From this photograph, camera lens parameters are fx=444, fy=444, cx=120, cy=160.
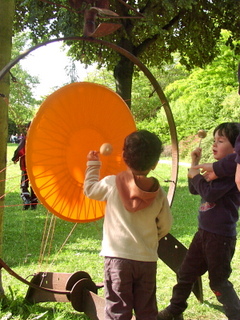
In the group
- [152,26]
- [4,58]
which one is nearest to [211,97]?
[152,26]

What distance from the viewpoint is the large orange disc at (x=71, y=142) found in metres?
2.63

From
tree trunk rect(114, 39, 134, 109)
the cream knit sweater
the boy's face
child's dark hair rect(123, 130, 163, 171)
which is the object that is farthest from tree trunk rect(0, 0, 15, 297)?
tree trunk rect(114, 39, 134, 109)

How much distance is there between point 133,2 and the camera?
877cm

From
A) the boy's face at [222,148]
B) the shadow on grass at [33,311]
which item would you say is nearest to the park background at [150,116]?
the shadow on grass at [33,311]

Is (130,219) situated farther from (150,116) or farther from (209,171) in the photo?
(150,116)

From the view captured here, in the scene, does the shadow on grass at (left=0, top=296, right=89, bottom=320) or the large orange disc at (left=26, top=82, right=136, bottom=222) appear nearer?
the large orange disc at (left=26, top=82, right=136, bottom=222)

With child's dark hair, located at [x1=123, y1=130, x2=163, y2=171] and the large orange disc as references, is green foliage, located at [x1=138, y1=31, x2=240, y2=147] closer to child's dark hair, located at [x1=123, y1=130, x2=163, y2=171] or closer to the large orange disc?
the large orange disc

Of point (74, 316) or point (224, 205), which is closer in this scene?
point (224, 205)

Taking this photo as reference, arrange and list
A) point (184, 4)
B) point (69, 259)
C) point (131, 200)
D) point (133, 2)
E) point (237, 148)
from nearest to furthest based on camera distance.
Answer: point (237, 148) → point (131, 200) → point (69, 259) → point (184, 4) → point (133, 2)

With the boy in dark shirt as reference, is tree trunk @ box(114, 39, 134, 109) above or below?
above

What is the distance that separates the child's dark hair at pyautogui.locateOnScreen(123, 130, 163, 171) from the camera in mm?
2242

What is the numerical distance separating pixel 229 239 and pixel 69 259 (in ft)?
7.67

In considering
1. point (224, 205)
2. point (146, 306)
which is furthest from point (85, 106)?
point (146, 306)

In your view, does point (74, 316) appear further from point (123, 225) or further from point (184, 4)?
point (184, 4)
